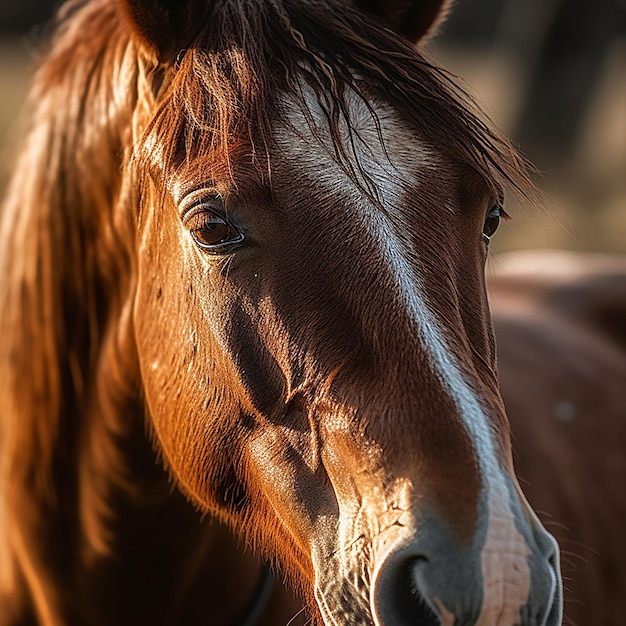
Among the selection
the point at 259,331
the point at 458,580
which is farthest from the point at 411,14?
the point at 458,580

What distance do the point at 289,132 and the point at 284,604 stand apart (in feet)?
3.91

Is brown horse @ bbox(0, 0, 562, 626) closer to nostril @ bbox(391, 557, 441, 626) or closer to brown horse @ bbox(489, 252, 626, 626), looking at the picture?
nostril @ bbox(391, 557, 441, 626)

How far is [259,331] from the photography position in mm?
1607

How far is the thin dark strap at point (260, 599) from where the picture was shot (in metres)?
2.15

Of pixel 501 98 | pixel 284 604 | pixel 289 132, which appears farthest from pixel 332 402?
pixel 501 98

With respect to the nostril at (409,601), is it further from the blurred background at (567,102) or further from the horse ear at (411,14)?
the blurred background at (567,102)

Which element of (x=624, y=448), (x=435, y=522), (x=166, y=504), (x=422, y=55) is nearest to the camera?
(x=435, y=522)

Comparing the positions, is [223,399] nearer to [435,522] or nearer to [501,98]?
[435,522]

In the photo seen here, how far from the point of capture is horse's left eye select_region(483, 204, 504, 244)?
5.91ft

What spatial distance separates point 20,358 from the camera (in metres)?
2.24

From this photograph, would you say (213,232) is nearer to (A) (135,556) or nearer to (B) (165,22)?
(B) (165,22)

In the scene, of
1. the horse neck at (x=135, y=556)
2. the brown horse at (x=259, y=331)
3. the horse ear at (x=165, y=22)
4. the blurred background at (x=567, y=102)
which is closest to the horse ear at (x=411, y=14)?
the brown horse at (x=259, y=331)

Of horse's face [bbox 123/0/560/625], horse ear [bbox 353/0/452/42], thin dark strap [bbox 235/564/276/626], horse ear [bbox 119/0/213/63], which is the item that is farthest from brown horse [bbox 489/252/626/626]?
horse ear [bbox 119/0/213/63]

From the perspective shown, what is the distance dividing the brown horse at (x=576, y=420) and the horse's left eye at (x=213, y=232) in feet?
4.53
